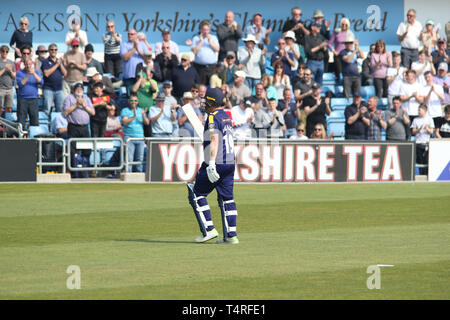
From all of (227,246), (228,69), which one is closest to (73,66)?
(228,69)

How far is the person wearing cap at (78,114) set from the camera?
75.8ft

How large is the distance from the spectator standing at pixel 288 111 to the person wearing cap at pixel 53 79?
20.6ft

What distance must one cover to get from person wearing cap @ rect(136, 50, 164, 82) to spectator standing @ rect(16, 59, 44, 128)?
2817 millimetres

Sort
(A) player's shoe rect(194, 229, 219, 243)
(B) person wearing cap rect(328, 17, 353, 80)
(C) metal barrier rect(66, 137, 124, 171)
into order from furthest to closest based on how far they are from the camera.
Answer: (B) person wearing cap rect(328, 17, 353, 80) < (C) metal barrier rect(66, 137, 124, 171) < (A) player's shoe rect(194, 229, 219, 243)

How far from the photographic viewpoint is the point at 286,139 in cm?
2328

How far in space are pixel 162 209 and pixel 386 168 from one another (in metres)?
9.15

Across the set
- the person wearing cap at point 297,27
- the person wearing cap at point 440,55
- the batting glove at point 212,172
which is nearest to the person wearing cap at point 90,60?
the person wearing cap at point 297,27

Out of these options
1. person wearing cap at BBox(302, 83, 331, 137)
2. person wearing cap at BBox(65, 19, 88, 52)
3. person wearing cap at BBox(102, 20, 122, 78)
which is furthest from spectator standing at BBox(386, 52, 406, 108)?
person wearing cap at BBox(65, 19, 88, 52)

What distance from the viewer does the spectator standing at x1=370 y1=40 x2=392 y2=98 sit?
2781 cm

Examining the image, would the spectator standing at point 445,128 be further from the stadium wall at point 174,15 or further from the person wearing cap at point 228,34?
the person wearing cap at point 228,34

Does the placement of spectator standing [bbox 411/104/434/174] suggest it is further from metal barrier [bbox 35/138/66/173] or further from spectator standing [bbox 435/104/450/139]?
metal barrier [bbox 35/138/66/173]

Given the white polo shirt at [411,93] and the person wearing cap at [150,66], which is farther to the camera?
the white polo shirt at [411,93]

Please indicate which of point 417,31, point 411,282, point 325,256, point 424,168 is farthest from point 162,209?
point 417,31

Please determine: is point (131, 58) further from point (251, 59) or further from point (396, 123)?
point (396, 123)
